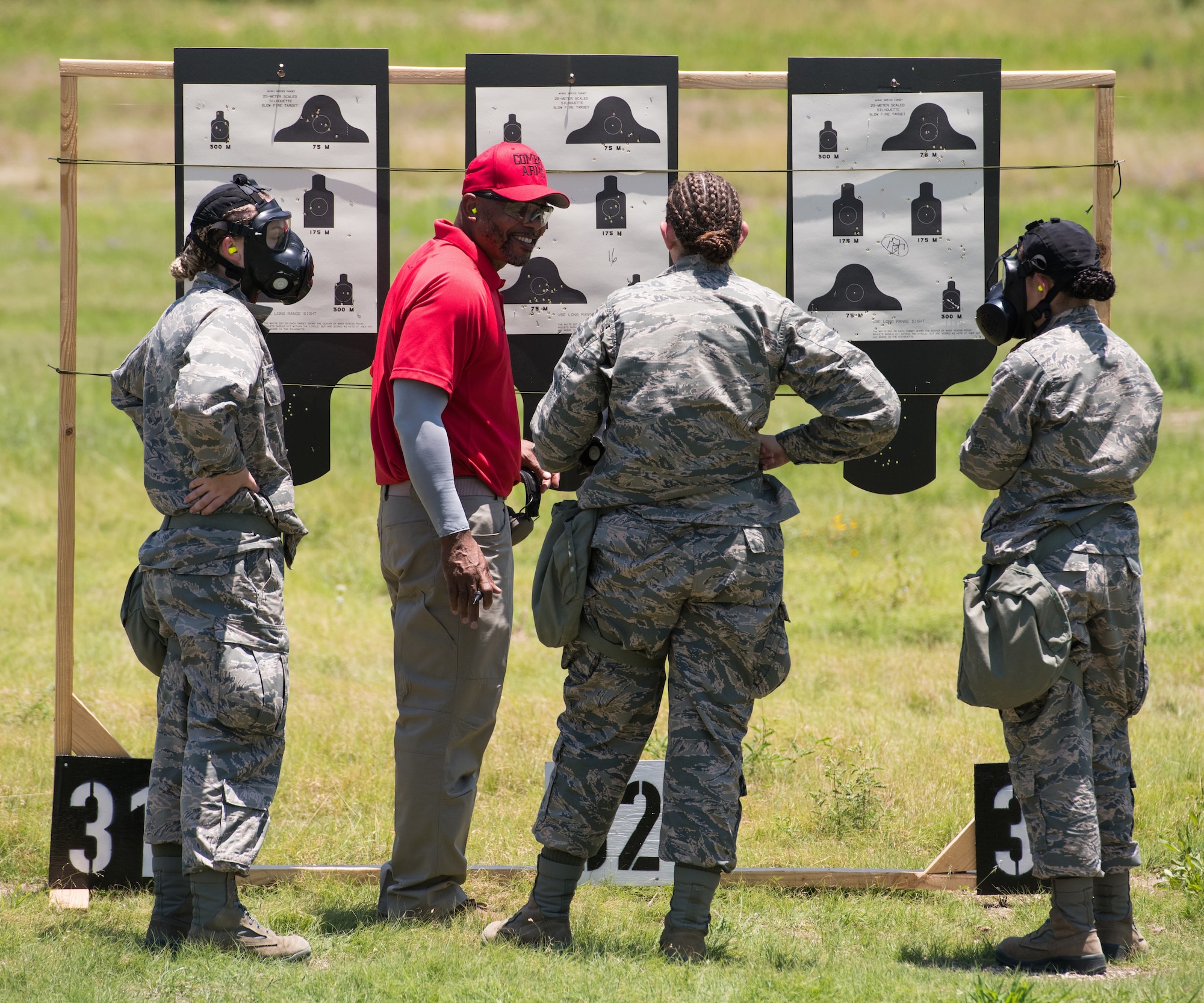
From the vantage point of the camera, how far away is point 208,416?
3.62 metres

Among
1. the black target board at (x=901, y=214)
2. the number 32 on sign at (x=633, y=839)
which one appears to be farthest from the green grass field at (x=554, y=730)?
the black target board at (x=901, y=214)

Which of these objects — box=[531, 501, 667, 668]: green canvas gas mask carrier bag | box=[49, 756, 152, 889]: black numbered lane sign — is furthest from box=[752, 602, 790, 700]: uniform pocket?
box=[49, 756, 152, 889]: black numbered lane sign

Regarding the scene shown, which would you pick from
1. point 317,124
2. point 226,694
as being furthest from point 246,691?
point 317,124

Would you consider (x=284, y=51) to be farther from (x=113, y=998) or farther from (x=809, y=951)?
(x=809, y=951)

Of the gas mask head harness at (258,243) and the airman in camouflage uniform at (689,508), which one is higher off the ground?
the gas mask head harness at (258,243)

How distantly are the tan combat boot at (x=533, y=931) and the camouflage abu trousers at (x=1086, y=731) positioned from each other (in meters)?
1.40

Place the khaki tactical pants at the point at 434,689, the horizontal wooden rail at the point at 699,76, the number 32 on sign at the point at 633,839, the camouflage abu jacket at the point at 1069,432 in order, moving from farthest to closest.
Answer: the number 32 on sign at the point at 633,839 → the horizontal wooden rail at the point at 699,76 → the khaki tactical pants at the point at 434,689 → the camouflage abu jacket at the point at 1069,432

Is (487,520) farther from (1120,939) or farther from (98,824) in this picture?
(1120,939)

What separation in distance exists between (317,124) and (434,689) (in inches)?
84.1

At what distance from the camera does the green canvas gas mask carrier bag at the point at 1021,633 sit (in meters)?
3.71

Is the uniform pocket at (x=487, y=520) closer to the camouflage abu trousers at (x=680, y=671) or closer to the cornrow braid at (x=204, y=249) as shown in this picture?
the camouflage abu trousers at (x=680, y=671)

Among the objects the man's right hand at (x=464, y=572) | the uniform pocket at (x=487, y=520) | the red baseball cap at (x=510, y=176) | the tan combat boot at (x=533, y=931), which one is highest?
the red baseball cap at (x=510, y=176)

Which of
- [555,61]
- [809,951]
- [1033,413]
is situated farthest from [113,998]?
[555,61]

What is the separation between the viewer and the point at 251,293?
158 inches
